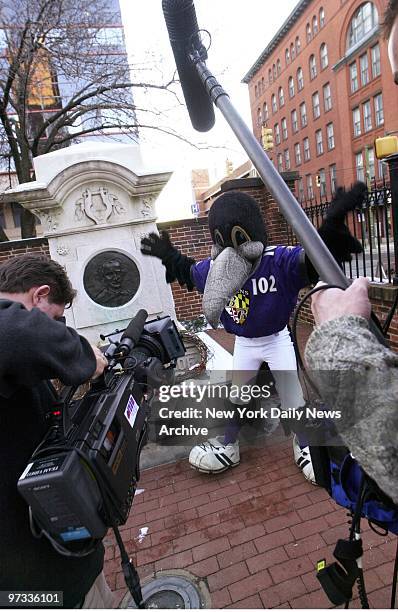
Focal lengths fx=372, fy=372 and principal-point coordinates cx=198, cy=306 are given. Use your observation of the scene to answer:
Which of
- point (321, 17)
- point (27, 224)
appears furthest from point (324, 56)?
point (27, 224)

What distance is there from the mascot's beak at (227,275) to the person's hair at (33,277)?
2.80ft

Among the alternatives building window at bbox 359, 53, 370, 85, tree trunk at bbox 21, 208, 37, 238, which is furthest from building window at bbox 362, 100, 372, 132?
tree trunk at bbox 21, 208, 37, 238

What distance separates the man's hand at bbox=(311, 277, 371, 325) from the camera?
2.67 ft

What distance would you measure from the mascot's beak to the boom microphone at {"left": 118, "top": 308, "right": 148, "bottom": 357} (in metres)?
0.51

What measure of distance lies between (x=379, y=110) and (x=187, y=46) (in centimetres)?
2863

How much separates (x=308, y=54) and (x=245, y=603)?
37076 millimetres

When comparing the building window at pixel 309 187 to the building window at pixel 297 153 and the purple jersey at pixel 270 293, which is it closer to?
the building window at pixel 297 153

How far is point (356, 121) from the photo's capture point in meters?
27.4

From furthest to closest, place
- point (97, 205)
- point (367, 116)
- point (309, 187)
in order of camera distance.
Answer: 1. point (309, 187)
2. point (367, 116)
3. point (97, 205)

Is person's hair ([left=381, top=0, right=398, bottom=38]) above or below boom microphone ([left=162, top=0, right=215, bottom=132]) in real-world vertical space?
below

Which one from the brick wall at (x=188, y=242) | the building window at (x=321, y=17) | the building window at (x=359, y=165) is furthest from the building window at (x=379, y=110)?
the brick wall at (x=188, y=242)

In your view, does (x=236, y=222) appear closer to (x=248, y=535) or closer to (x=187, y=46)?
(x=187, y=46)

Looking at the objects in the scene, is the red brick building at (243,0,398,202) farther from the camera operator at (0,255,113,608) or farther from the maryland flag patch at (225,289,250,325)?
the camera operator at (0,255,113,608)

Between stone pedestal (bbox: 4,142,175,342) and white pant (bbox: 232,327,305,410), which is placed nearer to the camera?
white pant (bbox: 232,327,305,410)
